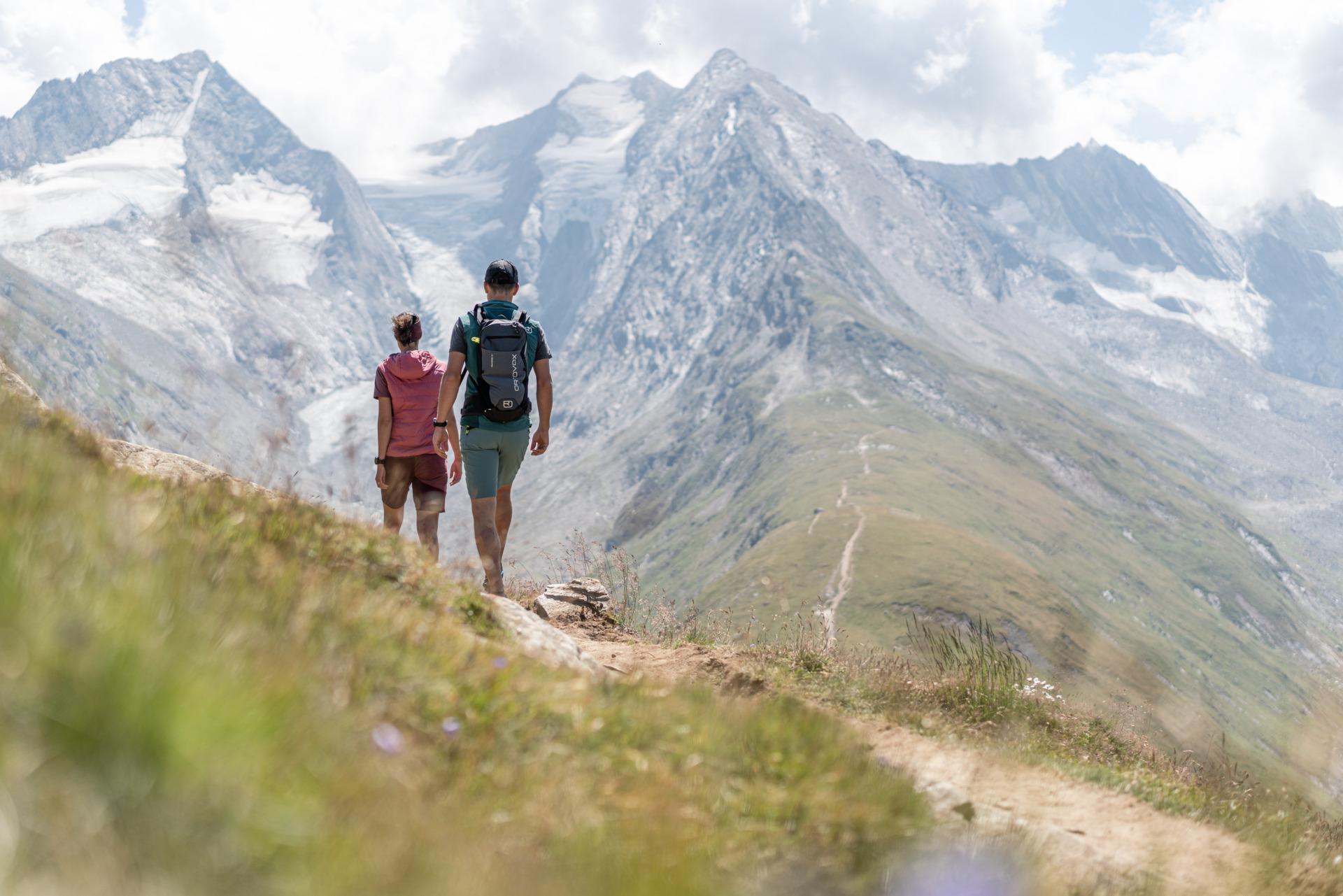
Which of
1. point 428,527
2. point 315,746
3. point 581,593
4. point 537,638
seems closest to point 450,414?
point 428,527

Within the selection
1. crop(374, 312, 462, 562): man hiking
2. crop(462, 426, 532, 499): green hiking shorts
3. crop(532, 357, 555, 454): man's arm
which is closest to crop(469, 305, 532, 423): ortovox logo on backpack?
crop(462, 426, 532, 499): green hiking shorts

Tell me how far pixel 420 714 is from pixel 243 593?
33.0 inches

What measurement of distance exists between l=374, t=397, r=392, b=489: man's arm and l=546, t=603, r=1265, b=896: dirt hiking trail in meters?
4.77

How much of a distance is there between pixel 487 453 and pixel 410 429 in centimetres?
140

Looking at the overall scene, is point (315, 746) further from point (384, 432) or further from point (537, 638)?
point (384, 432)

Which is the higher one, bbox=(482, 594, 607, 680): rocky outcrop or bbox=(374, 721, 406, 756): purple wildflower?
bbox=(374, 721, 406, 756): purple wildflower

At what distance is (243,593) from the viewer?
361 centimetres

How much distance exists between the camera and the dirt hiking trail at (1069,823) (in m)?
4.67

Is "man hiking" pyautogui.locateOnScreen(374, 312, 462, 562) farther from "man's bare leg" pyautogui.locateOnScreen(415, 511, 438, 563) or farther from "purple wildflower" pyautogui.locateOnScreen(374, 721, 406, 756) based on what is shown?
"purple wildflower" pyautogui.locateOnScreen(374, 721, 406, 756)

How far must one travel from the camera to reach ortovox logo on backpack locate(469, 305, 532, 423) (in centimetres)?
1119

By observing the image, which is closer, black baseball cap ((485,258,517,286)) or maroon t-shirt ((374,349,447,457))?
black baseball cap ((485,258,517,286))

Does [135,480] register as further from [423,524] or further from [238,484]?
[423,524]

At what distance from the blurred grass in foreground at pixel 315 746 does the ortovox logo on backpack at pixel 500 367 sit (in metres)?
5.46

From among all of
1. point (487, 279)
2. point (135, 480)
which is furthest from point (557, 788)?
point (487, 279)
